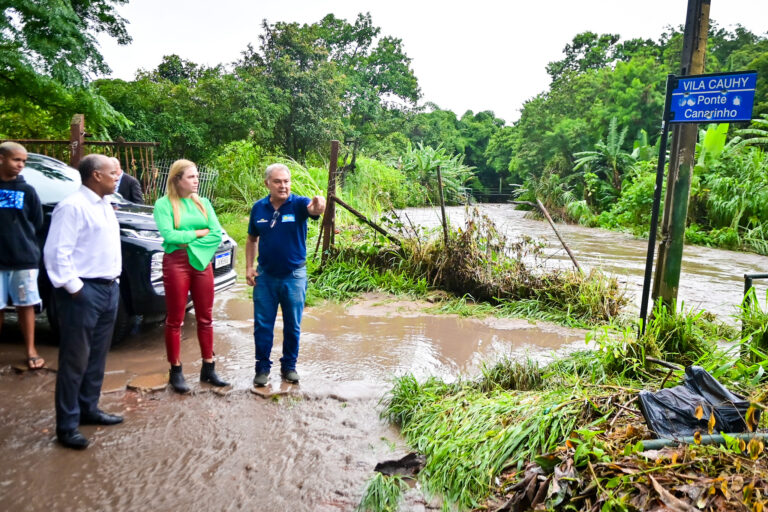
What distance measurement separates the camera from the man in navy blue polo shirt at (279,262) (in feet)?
13.8

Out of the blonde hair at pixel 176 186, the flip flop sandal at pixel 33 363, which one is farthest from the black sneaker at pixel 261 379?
the flip flop sandal at pixel 33 363

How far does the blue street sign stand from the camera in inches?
149

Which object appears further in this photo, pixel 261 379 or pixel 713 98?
pixel 261 379

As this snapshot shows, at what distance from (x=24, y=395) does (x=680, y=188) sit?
5.51 metres

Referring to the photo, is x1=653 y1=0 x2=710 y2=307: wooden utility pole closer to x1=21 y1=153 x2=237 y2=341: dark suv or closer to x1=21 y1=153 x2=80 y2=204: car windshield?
x1=21 y1=153 x2=237 y2=341: dark suv

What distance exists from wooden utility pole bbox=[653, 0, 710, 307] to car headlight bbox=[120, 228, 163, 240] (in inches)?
181

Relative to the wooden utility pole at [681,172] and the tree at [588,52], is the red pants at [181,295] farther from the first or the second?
the tree at [588,52]

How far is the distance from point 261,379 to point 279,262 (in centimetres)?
98

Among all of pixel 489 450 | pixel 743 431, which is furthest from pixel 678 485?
pixel 489 450

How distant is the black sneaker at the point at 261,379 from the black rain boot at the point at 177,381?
527mm

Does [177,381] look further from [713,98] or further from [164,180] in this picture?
[164,180]

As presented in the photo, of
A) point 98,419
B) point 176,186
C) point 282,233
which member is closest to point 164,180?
point 176,186

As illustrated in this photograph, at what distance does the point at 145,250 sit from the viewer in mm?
4820

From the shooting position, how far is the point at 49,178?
538 centimetres
